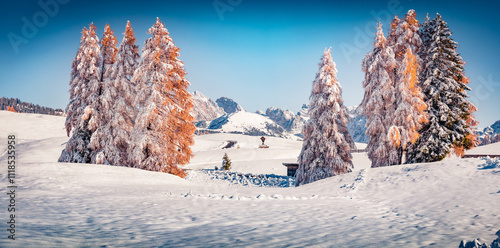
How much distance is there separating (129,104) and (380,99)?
19.2m

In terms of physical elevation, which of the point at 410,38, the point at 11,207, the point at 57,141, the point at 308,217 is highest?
the point at 410,38

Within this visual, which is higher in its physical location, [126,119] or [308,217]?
[126,119]

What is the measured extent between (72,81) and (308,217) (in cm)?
2199

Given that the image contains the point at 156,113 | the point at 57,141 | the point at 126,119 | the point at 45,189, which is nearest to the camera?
the point at 45,189

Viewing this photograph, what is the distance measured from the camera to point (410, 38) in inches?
819

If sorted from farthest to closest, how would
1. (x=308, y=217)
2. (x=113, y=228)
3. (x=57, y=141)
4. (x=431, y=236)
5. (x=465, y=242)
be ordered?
1. (x=57, y=141)
2. (x=308, y=217)
3. (x=113, y=228)
4. (x=431, y=236)
5. (x=465, y=242)

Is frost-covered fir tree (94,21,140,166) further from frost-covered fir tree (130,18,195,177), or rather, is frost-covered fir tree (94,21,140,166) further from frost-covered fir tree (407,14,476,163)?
frost-covered fir tree (407,14,476,163)

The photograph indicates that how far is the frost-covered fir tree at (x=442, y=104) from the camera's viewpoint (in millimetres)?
19298

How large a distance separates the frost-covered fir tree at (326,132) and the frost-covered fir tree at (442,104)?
5.48 metres

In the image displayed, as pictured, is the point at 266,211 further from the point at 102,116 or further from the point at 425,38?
the point at 425,38

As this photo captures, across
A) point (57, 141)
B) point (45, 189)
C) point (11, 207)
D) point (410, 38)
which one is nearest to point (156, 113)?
point (45, 189)

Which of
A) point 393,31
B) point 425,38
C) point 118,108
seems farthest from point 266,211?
point 425,38

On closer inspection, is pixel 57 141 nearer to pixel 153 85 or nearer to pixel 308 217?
pixel 153 85

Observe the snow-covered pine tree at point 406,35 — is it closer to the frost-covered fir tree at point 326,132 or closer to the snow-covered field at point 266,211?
the frost-covered fir tree at point 326,132
